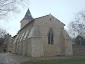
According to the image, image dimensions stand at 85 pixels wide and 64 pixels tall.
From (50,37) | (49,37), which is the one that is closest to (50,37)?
(50,37)

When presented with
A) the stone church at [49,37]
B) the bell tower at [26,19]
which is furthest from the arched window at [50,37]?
the bell tower at [26,19]

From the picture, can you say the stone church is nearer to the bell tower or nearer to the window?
the window

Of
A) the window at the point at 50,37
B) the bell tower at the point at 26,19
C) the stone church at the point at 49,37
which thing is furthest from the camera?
the bell tower at the point at 26,19

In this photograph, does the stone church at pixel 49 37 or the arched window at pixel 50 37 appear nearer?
the stone church at pixel 49 37

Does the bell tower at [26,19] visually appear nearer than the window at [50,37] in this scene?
No

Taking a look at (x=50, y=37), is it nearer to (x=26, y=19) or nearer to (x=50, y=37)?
(x=50, y=37)

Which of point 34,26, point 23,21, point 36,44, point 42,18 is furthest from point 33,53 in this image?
point 23,21

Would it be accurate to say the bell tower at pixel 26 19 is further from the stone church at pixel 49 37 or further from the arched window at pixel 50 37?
the arched window at pixel 50 37

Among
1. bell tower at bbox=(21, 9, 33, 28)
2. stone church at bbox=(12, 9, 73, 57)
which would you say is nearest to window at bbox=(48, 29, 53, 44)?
stone church at bbox=(12, 9, 73, 57)

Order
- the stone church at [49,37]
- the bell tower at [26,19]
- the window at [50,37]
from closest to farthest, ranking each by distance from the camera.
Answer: the stone church at [49,37], the window at [50,37], the bell tower at [26,19]

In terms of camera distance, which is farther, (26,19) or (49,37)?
(26,19)

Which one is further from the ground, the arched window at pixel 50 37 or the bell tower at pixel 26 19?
the bell tower at pixel 26 19

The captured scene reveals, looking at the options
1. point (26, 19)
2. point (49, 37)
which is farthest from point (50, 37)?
point (26, 19)

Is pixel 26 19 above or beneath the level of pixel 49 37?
above
